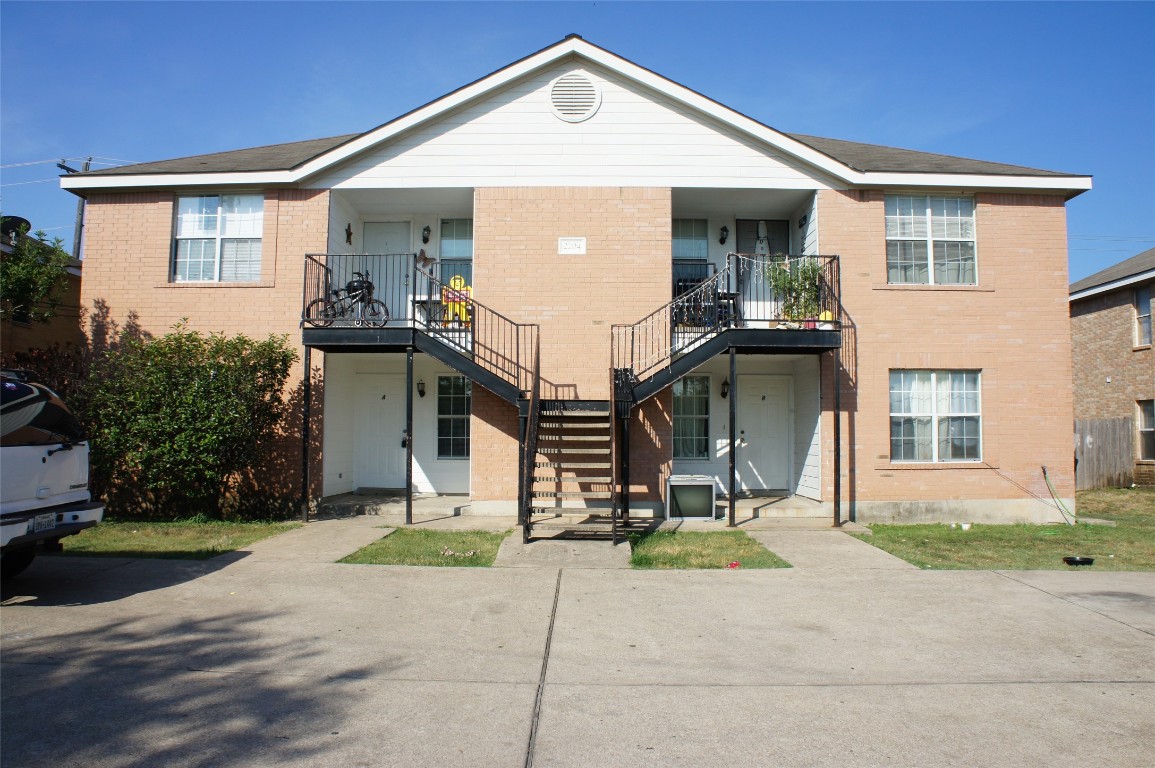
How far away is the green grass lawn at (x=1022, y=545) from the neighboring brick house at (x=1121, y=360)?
265 inches

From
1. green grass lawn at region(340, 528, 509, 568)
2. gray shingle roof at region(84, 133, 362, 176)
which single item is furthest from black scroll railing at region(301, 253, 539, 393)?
green grass lawn at region(340, 528, 509, 568)

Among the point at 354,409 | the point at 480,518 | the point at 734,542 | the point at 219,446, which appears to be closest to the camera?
the point at 734,542

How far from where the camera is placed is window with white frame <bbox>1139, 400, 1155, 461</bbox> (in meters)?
18.0

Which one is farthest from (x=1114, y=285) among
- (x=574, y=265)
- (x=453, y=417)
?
(x=453, y=417)

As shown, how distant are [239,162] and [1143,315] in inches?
877

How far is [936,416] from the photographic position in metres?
12.1

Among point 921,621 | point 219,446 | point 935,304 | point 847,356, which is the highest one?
point 935,304

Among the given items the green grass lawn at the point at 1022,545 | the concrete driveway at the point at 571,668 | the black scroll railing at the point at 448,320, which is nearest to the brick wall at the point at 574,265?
the black scroll railing at the point at 448,320

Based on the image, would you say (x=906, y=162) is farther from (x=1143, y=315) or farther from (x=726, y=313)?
(x=1143, y=315)

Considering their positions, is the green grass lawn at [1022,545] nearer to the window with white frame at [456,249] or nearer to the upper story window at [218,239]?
the window with white frame at [456,249]

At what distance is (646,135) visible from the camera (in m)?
12.3

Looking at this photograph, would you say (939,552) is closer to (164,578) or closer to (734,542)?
(734,542)

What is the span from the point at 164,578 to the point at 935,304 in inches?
485

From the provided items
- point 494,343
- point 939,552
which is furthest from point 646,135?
point 939,552
